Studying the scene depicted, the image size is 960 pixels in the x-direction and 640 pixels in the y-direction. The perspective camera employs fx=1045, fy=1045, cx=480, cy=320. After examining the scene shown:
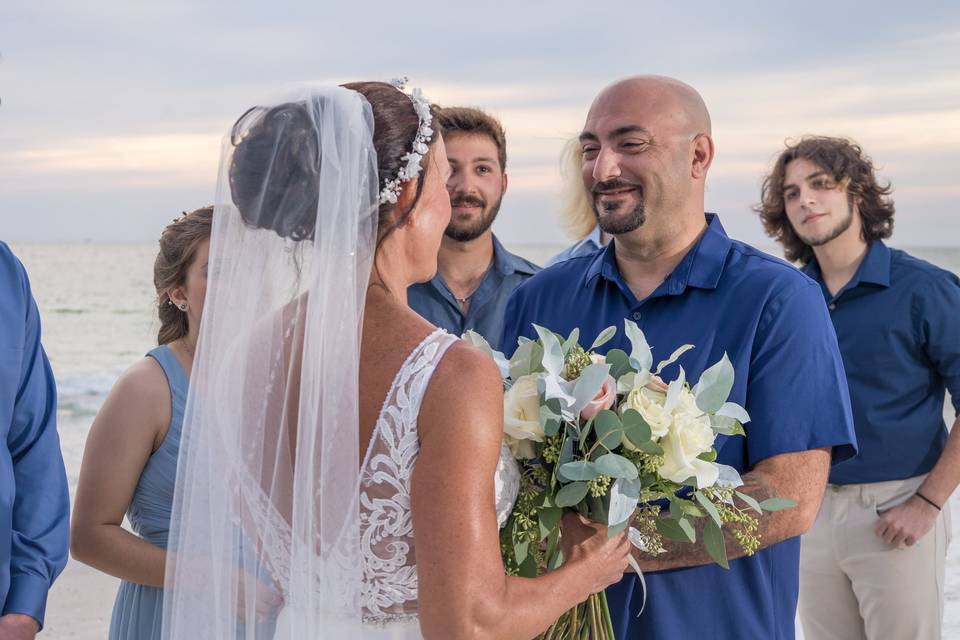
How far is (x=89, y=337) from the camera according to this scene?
35.8 m

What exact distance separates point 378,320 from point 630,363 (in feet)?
2.20

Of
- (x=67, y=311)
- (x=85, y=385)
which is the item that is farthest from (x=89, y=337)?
(x=85, y=385)

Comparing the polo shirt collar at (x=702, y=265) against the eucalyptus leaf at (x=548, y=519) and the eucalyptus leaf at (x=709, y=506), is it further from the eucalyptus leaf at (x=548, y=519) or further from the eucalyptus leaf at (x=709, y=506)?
the eucalyptus leaf at (x=548, y=519)

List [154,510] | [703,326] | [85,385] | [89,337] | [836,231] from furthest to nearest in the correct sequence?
[89,337]
[85,385]
[836,231]
[154,510]
[703,326]

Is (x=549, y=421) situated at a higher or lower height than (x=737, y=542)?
higher

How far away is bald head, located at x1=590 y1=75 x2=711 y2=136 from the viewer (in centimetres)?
343

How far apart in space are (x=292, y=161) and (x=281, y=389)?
20.2 inches

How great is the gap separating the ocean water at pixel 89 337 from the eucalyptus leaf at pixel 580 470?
2184mm

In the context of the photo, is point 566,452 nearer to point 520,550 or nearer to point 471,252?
point 520,550

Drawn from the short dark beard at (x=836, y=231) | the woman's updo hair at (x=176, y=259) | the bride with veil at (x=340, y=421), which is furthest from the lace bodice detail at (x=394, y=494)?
the short dark beard at (x=836, y=231)

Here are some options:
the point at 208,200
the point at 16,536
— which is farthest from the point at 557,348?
the point at 208,200

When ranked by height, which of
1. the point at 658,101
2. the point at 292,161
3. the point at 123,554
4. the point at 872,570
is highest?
the point at 658,101

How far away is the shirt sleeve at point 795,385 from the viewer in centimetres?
297

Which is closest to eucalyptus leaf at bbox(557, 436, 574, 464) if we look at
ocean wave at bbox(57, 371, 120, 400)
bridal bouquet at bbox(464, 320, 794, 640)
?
bridal bouquet at bbox(464, 320, 794, 640)
